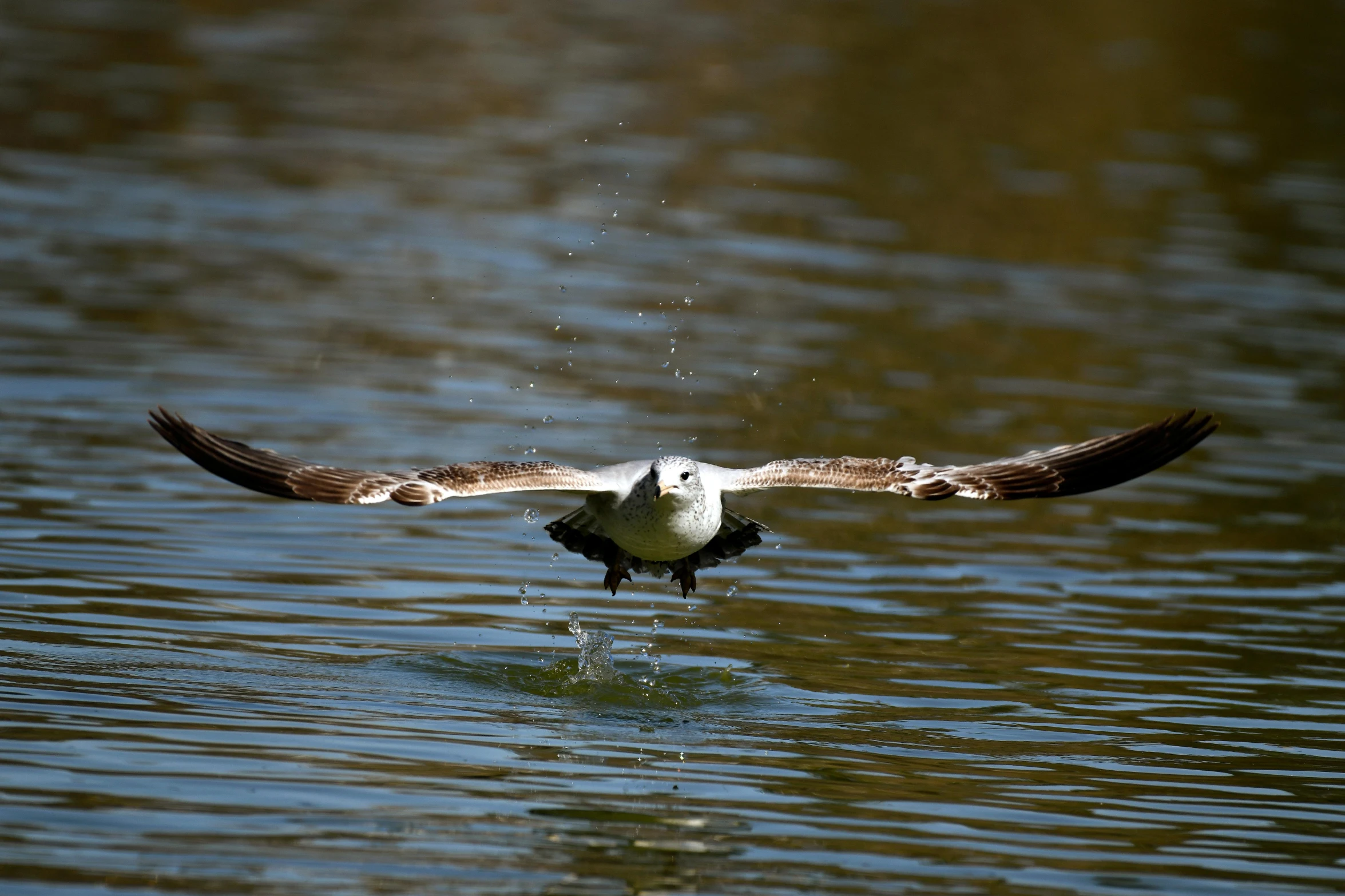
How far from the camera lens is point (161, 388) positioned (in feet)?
55.6

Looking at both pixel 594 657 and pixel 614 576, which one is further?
pixel 614 576

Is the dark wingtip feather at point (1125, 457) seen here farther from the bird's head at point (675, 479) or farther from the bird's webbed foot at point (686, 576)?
the bird's webbed foot at point (686, 576)

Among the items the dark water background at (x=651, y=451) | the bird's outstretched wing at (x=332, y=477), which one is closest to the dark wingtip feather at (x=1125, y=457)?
the dark water background at (x=651, y=451)

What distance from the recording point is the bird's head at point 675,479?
11.1 metres

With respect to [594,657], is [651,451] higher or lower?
higher

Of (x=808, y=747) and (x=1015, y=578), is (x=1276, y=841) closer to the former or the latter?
(x=808, y=747)

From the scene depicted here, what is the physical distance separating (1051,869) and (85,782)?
13.8 ft

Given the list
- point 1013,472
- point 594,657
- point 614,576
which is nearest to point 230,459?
point 594,657

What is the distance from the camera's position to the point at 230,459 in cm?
1057

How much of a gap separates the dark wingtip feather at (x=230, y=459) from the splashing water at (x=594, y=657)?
2.07 m

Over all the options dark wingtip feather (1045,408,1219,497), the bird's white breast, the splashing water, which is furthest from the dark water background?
dark wingtip feather (1045,408,1219,497)

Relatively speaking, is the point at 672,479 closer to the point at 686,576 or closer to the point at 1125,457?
the point at 686,576

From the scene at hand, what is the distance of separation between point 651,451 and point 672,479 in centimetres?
484

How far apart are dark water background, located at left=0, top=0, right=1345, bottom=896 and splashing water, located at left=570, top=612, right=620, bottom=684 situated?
17 centimetres
